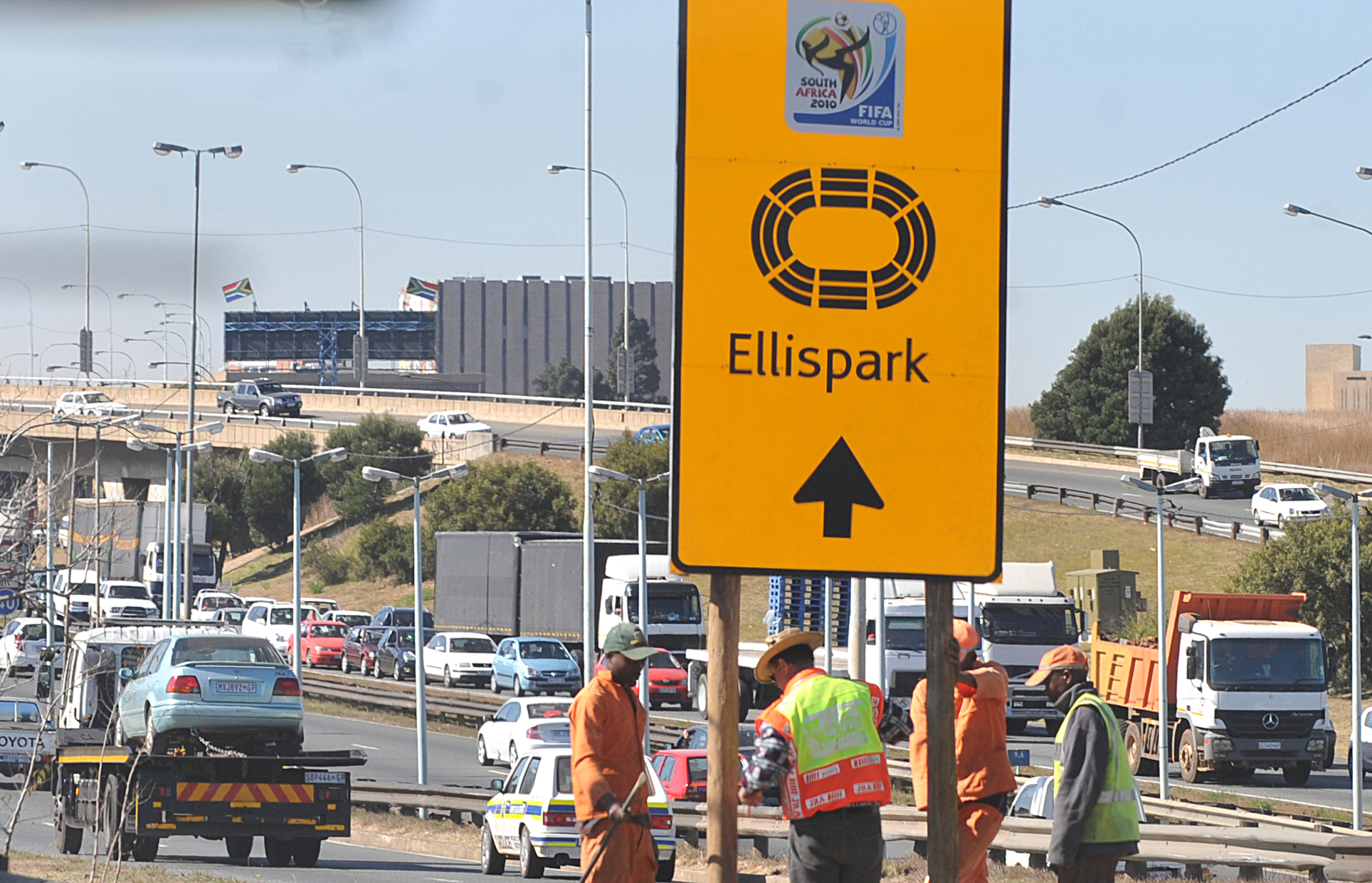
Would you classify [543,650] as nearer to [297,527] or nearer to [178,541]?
[297,527]

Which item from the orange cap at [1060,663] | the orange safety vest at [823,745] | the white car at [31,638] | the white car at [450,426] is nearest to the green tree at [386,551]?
the white car at [450,426]

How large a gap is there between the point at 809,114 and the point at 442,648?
44302 mm

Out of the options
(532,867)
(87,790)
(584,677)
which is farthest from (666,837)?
(584,677)

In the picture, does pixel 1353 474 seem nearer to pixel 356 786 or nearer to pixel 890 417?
pixel 356 786

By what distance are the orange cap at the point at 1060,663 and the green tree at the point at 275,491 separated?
79.2 metres

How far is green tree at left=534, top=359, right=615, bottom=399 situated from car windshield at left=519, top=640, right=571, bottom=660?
10594cm

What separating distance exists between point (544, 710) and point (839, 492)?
88.3 feet

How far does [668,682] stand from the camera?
4394 centimetres

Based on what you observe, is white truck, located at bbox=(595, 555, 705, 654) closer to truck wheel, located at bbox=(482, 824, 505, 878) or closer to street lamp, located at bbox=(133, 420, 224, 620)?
street lamp, located at bbox=(133, 420, 224, 620)

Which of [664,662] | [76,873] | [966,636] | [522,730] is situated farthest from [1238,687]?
[966,636]

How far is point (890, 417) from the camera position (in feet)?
21.5

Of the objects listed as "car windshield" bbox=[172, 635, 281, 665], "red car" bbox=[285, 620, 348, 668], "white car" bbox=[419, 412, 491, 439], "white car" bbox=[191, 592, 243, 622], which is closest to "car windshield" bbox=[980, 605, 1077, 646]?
"car windshield" bbox=[172, 635, 281, 665]

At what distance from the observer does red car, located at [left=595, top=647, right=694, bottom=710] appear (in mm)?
43688

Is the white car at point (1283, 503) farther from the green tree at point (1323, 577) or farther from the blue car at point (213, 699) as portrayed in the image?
the blue car at point (213, 699)
